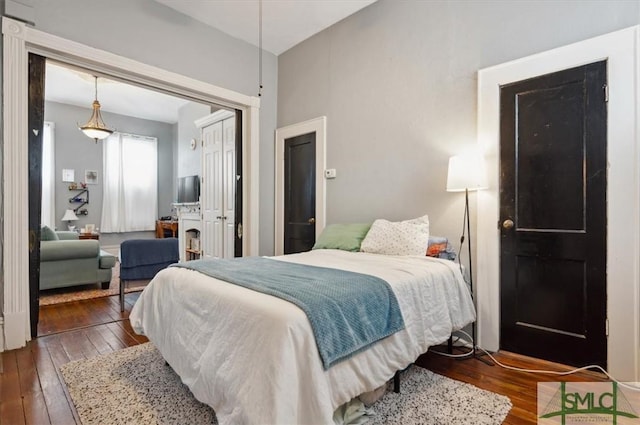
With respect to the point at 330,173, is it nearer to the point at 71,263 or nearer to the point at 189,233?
the point at 71,263

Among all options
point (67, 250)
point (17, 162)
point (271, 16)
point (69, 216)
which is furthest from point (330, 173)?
point (69, 216)

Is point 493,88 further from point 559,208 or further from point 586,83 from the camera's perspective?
point 559,208

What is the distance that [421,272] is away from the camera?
77.7 inches

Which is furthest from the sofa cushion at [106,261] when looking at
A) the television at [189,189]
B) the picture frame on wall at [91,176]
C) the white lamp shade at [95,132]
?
the picture frame on wall at [91,176]

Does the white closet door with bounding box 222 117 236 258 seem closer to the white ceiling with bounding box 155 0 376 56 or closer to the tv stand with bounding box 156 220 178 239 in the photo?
the white ceiling with bounding box 155 0 376 56

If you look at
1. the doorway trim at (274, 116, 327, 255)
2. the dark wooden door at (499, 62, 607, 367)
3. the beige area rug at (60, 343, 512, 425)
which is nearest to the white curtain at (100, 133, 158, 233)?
the doorway trim at (274, 116, 327, 255)

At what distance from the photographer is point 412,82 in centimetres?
292

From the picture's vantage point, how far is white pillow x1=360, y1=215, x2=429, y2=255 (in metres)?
2.45

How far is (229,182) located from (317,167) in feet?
4.70

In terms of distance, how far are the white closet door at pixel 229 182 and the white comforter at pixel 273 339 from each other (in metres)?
2.21

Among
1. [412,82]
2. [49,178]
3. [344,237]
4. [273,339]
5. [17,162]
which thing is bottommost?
[273,339]

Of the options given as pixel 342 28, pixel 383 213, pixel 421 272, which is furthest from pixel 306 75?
pixel 421 272

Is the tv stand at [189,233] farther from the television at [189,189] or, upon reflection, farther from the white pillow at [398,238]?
the white pillow at [398,238]

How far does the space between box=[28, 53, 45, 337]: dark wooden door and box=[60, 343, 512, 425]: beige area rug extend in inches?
33.6
